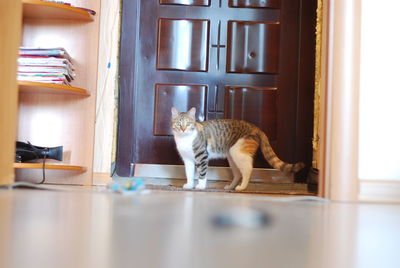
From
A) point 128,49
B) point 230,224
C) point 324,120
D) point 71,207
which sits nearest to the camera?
point 230,224

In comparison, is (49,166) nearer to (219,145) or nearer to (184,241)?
(219,145)

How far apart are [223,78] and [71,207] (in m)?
2.35

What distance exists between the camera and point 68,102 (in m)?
2.53

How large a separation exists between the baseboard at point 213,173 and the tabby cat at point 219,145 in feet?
0.44

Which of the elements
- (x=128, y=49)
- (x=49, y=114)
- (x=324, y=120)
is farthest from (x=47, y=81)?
(x=324, y=120)

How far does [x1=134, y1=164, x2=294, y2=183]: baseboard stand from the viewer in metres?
2.93

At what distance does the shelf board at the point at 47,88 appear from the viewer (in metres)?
2.17

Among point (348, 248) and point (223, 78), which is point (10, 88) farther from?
point (223, 78)

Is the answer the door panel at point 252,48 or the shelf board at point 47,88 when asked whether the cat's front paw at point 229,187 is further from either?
the shelf board at point 47,88

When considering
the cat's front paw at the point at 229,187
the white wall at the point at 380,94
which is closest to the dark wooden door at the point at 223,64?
the cat's front paw at the point at 229,187

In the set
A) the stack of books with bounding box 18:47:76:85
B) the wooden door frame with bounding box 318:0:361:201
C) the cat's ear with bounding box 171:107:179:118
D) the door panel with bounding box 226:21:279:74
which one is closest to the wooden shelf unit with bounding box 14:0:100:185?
the stack of books with bounding box 18:47:76:85

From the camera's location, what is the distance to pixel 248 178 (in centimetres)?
267

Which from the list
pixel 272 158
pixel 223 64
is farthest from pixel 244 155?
pixel 223 64

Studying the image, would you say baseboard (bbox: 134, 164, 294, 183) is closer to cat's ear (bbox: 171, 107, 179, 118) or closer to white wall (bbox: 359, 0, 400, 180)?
cat's ear (bbox: 171, 107, 179, 118)
